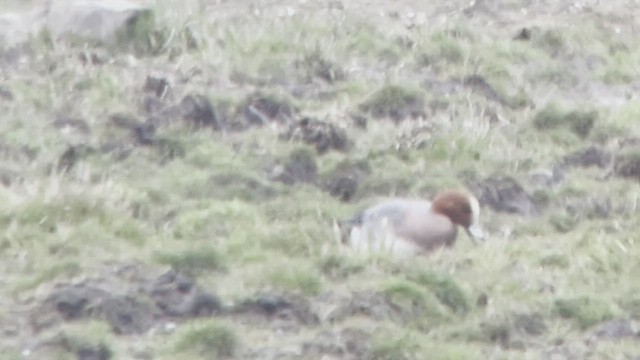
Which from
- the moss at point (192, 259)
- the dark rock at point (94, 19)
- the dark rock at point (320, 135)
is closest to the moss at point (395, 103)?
the dark rock at point (320, 135)

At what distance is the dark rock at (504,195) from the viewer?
9.13m

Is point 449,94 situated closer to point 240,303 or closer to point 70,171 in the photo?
point 70,171

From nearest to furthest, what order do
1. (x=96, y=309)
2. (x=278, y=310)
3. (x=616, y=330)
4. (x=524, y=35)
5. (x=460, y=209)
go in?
1. (x=96, y=309)
2. (x=616, y=330)
3. (x=278, y=310)
4. (x=460, y=209)
5. (x=524, y=35)

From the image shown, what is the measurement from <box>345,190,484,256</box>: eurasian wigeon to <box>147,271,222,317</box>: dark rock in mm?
896

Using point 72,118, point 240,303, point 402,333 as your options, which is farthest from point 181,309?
point 72,118

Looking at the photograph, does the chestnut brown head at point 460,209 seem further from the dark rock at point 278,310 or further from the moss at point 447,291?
the dark rock at point 278,310

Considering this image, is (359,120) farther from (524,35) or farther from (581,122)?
(524,35)

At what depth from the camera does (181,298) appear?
24.0 feet

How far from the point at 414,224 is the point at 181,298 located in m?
1.29

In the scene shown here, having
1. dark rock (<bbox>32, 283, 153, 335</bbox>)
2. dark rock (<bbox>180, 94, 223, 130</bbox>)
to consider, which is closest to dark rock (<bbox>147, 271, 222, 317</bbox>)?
dark rock (<bbox>32, 283, 153, 335</bbox>)

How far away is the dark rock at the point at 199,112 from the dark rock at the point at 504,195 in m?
1.56

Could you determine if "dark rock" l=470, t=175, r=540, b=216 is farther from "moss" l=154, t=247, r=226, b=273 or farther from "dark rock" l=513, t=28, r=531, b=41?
"dark rock" l=513, t=28, r=531, b=41

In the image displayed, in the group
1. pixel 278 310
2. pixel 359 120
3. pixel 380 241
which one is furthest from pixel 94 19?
pixel 278 310

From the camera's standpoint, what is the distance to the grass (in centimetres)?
731
